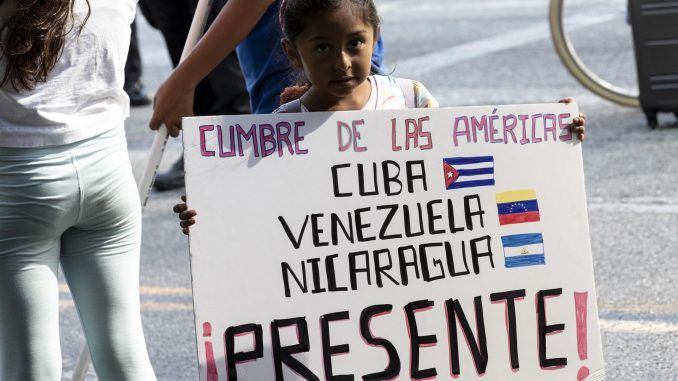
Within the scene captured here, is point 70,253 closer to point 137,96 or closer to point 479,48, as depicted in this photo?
point 137,96

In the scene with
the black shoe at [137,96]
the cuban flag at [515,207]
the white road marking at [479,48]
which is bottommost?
the cuban flag at [515,207]

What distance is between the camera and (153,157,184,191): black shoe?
7457 millimetres

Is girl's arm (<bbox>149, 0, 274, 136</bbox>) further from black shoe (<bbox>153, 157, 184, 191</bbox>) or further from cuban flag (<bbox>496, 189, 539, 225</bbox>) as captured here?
black shoe (<bbox>153, 157, 184, 191</bbox>)

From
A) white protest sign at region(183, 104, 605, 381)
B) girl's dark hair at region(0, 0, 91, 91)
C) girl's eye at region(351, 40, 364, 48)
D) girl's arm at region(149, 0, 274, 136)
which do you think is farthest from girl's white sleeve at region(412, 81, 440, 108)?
girl's dark hair at region(0, 0, 91, 91)

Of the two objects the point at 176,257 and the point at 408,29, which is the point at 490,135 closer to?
the point at 176,257

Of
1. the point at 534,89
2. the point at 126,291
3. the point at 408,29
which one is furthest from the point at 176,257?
the point at 408,29

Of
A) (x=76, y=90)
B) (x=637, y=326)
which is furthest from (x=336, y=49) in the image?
(x=637, y=326)

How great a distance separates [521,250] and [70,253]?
3.49 ft

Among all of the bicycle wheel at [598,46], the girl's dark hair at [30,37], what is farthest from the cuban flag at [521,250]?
the bicycle wheel at [598,46]

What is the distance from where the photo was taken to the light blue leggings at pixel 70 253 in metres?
2.90

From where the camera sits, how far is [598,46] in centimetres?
1052

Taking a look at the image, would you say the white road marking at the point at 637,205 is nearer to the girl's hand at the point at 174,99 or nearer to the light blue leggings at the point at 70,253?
the girl's hand at the point at 174,99

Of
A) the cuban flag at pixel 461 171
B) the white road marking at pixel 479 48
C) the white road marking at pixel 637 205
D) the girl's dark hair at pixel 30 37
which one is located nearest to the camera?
the girl's dark hair at pixel 30 37

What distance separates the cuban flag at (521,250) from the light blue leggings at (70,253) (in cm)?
88
